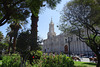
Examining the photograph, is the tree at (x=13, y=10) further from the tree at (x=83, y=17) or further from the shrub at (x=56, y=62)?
the tree at (x=83, y=17)

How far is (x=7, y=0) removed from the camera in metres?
6.72

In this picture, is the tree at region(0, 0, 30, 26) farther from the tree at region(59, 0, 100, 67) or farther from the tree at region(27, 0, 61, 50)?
the tree at region(59, 0, 100, 67)

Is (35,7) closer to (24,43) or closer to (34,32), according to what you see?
(34,32)

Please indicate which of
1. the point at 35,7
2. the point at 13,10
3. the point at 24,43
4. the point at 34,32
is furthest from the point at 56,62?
the point at 13,10

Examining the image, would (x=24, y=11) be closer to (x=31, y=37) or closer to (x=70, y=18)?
(x=31, y=37)

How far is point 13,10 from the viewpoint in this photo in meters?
7.33

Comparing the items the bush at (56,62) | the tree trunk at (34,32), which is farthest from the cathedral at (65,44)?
the bush at (56,62)

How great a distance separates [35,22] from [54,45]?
66835 mm

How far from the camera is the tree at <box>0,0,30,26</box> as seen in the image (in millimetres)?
7102

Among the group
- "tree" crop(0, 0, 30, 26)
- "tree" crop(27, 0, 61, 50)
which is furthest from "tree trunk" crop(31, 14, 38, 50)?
"tree" crop(0, 0, 30, 26)

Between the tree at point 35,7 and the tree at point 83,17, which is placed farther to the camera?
the tree at point 83,17

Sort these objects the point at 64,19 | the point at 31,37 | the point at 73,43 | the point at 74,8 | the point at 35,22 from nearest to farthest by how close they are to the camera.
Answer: the point at 31,37
the point at 35,22
the point at 74,8
the point at 64,19
the point at 73,43

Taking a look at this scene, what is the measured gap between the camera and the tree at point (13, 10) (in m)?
7.10

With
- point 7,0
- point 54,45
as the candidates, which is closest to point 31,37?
point 7,0
